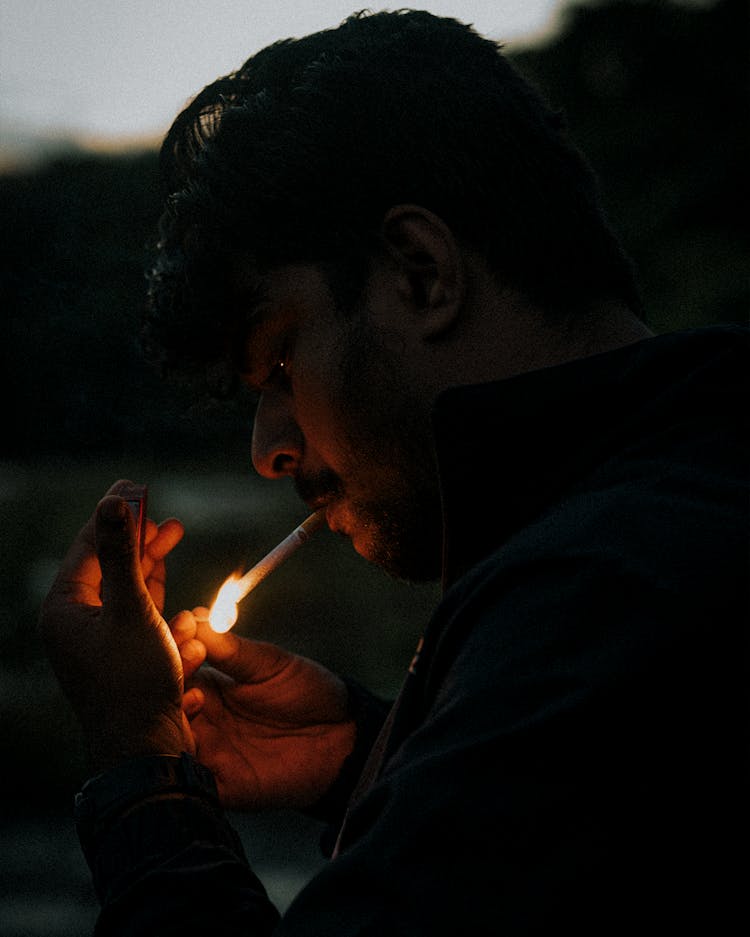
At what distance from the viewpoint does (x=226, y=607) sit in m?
1.95

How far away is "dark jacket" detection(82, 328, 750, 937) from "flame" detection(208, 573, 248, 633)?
2.73 feet

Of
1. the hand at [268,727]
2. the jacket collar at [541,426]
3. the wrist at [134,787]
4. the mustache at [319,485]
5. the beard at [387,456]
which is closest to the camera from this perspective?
the jacket collar at [541,426]

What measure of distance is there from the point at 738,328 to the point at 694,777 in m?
0.56

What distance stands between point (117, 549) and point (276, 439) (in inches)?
12.6

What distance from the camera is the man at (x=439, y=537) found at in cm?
90

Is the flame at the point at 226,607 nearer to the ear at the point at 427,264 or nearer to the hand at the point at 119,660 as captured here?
the hand at the point at 119,660

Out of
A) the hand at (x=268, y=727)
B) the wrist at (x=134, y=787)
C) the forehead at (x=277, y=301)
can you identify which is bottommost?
the hand at (x=268, y=727)

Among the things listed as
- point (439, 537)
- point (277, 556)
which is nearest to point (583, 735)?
point (439, 537)

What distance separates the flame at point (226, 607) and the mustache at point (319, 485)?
0.29 meters

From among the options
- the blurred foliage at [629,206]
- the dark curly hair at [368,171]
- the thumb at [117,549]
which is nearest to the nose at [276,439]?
the dark curly hair at [368,171]

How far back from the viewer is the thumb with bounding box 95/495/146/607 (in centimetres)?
156

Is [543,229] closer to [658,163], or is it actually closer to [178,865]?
[178,865]

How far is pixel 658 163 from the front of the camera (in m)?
5.41

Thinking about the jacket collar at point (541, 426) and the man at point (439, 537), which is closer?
the man at point (439, 537)
